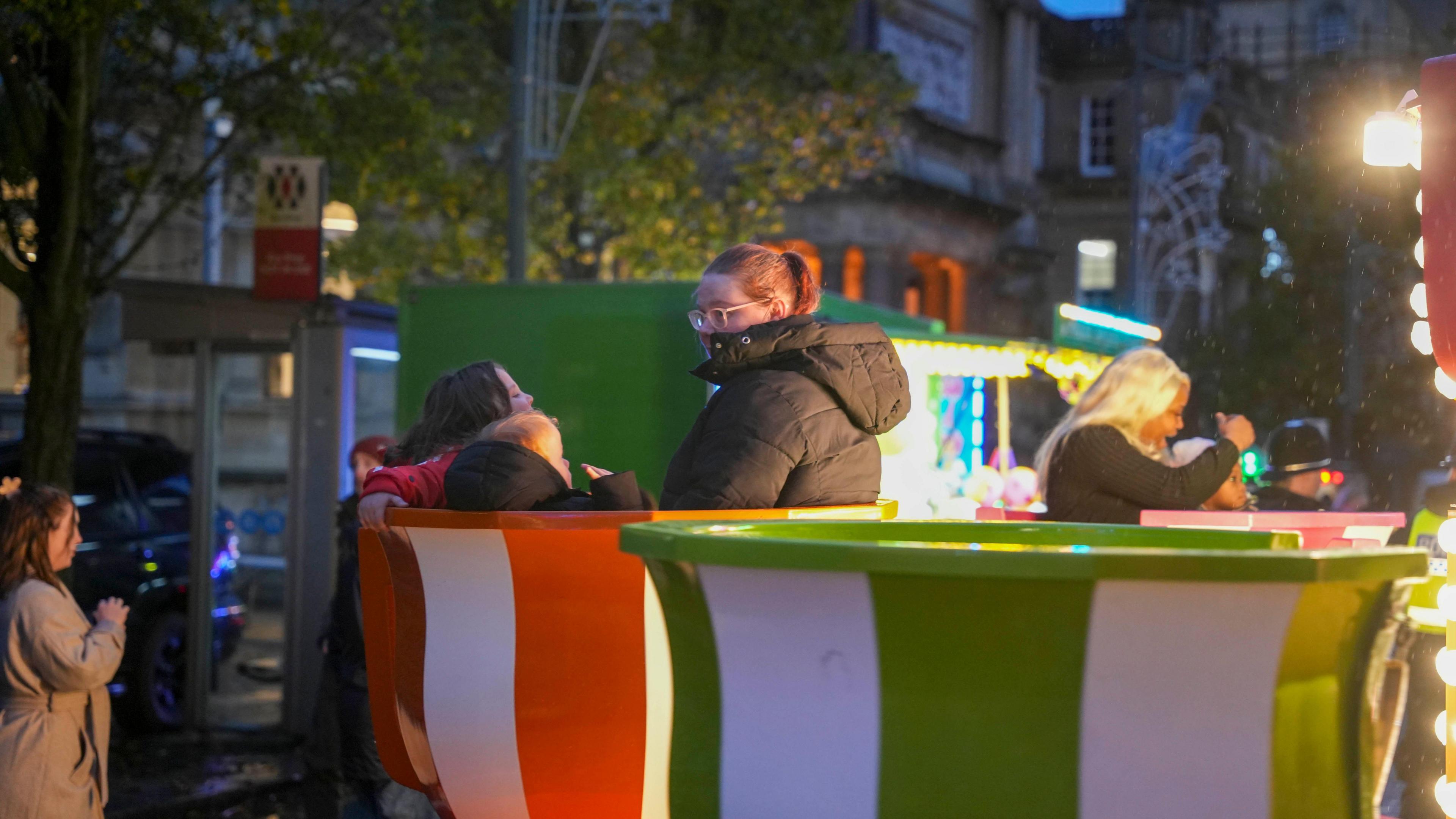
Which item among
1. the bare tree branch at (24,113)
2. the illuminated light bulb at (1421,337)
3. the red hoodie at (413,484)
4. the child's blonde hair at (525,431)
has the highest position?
the bare tree branch at (24,113)

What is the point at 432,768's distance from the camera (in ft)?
10.3

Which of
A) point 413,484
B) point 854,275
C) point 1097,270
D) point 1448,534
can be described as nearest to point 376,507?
point 413,484

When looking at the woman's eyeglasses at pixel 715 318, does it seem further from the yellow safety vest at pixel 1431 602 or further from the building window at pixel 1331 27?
the building window at pixel 1331 27

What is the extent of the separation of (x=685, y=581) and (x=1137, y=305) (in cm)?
3373

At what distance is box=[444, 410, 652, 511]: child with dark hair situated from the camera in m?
3.42

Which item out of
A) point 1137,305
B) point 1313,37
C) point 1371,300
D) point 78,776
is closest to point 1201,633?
point 78,776

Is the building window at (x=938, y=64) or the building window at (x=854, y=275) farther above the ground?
the building window at (x=938, y=64)

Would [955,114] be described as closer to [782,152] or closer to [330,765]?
[782,152]

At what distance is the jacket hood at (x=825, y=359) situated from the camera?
355 cm

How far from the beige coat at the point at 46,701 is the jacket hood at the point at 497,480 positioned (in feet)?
8.22

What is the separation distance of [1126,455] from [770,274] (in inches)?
90.0

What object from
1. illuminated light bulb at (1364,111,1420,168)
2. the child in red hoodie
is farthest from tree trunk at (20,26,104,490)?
illuminated light bulb at (1364,111,1420,168)

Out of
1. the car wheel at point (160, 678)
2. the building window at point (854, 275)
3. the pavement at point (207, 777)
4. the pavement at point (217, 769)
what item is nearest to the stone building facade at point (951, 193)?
the building window at point (854, 275)

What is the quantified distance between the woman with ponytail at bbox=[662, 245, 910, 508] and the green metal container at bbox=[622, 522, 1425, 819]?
4.91 feet
